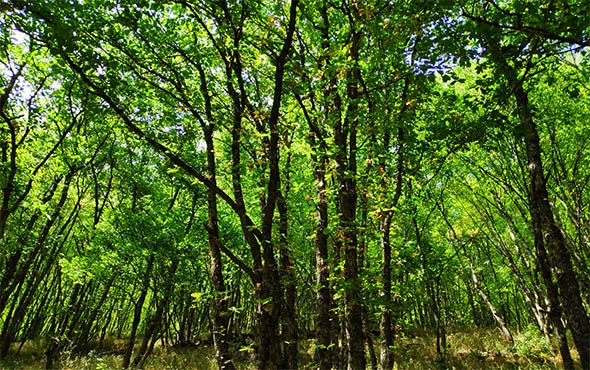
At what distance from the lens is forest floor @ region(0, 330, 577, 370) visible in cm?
1512

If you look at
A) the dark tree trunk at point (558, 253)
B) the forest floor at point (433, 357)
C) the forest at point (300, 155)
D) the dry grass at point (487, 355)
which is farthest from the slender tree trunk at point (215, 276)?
the dry grass at point (487, 355)

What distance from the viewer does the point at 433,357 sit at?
58.7 ft

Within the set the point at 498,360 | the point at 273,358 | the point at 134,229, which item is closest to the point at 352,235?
the point at 273,358

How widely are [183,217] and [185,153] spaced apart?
334 centimetres

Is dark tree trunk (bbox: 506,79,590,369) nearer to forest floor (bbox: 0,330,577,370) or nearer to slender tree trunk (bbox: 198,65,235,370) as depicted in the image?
slender tree trunk (bbox: 198,65,235,370)

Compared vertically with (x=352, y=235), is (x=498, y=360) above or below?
below

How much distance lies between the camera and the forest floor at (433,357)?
49.6 ft

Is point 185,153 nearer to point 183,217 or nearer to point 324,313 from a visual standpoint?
point 183,217

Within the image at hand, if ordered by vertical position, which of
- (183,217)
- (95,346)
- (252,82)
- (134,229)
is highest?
(252,82)

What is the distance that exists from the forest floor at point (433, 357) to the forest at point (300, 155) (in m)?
0.16

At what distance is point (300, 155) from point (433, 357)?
16.5m

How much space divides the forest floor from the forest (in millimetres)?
161

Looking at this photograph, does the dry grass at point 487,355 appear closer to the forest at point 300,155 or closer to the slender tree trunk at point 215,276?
the forest at point 300,155

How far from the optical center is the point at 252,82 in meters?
10.6
